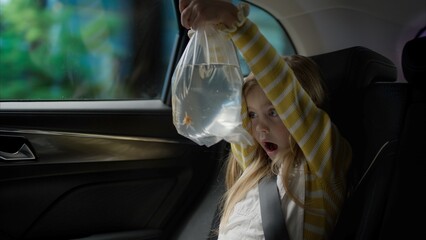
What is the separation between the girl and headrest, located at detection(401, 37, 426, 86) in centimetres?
27

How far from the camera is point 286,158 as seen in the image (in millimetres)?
1411

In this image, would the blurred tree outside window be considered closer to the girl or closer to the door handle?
the door handle

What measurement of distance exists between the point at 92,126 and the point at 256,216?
2.87ft

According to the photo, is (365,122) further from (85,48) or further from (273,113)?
(85,48)

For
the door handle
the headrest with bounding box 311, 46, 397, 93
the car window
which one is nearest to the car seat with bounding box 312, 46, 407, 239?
the headrest with bounding box 311, 46, 397, 93

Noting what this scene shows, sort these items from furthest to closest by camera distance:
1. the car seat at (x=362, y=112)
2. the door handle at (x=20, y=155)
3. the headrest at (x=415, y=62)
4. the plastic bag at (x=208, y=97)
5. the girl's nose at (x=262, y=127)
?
the door handle at (x=20, y=155), the girl's nose at (x=262, y=127), the plastic bag at (x=208, y=97), the car seat at (x=362, y=112), the headrest at (x=415, y=62)

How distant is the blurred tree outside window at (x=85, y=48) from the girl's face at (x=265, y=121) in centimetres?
87

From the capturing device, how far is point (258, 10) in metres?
1.98

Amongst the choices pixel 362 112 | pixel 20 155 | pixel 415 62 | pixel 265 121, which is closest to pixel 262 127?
pixel 265 121

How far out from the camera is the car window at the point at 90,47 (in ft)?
6.50

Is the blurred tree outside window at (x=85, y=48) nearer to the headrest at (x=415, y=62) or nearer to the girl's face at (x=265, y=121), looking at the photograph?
the girl's face at (x=265, y=121)

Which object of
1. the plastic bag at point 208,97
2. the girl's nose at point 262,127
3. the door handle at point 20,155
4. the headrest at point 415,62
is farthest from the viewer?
the door handle at point 20,155

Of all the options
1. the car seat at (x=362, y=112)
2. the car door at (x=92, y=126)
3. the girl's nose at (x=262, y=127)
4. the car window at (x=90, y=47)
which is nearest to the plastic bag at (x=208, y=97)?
the girl's nose at (x=262, y=127)

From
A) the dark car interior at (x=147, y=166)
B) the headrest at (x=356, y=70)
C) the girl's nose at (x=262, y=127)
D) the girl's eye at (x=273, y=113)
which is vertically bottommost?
the dark car interior at (x=147, y=166)
